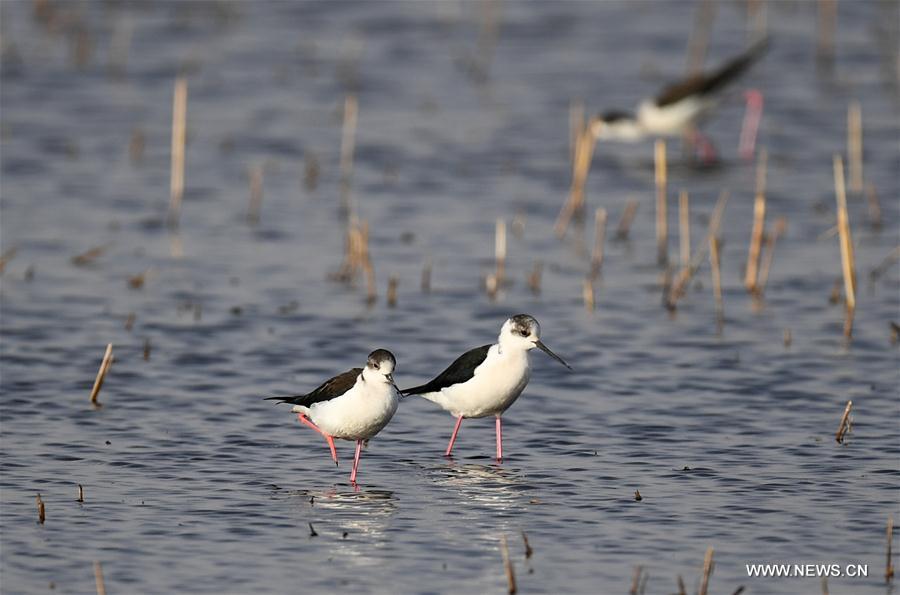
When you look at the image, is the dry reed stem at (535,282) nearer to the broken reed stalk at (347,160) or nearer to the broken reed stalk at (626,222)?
the broken reed stalk at (626,222)

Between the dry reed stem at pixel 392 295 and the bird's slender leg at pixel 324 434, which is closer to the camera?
the bird's slender leg at pixel 324 434

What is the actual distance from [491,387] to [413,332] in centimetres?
383

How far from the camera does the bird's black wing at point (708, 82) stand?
2439 centimetres

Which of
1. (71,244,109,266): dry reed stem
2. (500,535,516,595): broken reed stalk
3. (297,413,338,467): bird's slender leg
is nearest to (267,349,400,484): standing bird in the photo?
(297,413,338,467): bird's slender leg

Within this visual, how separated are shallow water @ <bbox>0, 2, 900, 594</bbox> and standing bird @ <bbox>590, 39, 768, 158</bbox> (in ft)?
1.82

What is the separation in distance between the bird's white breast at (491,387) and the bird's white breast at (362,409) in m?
0.86

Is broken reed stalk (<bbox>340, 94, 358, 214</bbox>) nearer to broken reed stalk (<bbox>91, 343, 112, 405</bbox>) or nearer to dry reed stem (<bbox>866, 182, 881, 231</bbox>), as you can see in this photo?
dry reed stem (<bbox>866, 182, 881, 231</bbox>)

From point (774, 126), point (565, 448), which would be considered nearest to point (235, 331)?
point (565, 448)

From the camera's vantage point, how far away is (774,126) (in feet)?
85.1

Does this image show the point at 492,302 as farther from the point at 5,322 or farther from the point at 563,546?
the point at 563,546

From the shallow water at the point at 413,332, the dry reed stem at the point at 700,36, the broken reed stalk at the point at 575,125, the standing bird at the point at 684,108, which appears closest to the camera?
the shallow water at the point at 413,332

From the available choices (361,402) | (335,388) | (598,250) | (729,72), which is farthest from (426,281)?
(729,72)

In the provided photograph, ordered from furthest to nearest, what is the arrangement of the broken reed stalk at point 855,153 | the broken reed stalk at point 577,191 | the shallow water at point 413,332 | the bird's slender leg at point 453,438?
the broken reed stalk at point 855,153
the broken reed stalk at point 577,191
the bird's slender leg at point 453,438
the shallow water at point 413,332

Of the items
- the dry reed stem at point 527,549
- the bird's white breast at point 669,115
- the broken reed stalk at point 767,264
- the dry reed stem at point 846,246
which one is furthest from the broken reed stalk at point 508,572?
the bird's white breast at point 669,115
